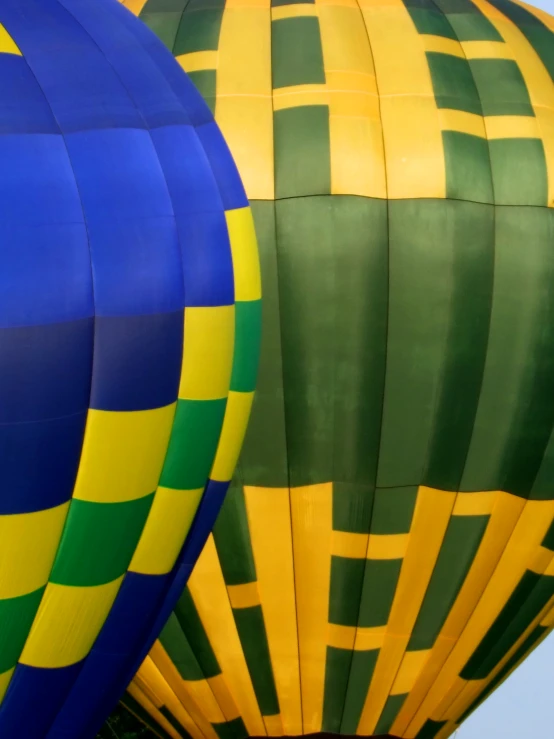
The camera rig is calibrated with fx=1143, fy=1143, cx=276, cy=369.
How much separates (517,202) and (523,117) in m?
0.38

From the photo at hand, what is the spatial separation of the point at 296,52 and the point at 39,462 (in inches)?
93.3

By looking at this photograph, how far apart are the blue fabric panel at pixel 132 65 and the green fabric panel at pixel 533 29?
2154 mm

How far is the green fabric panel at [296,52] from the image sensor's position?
4.48 metres

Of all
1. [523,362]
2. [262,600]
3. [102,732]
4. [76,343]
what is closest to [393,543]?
[262,600]

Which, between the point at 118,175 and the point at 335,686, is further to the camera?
the point at 335,686

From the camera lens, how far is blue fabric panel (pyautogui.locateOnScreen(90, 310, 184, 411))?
287 cm

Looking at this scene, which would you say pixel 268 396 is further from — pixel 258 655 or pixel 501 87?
pixel 501 87

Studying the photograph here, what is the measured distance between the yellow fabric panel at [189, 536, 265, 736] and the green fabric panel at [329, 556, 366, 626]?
43cm

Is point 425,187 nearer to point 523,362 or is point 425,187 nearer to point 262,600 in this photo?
point 523,362

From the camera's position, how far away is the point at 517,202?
4379mm

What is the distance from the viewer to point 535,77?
4691 millimetres

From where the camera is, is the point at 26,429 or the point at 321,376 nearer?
the point at 26,429

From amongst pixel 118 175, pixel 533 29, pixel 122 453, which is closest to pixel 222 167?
pixel 118 175

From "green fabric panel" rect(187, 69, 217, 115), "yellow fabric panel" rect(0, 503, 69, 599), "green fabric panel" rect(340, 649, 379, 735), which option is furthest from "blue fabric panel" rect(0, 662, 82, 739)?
"green fabric panel" rect(187, 69, 217, 115)
